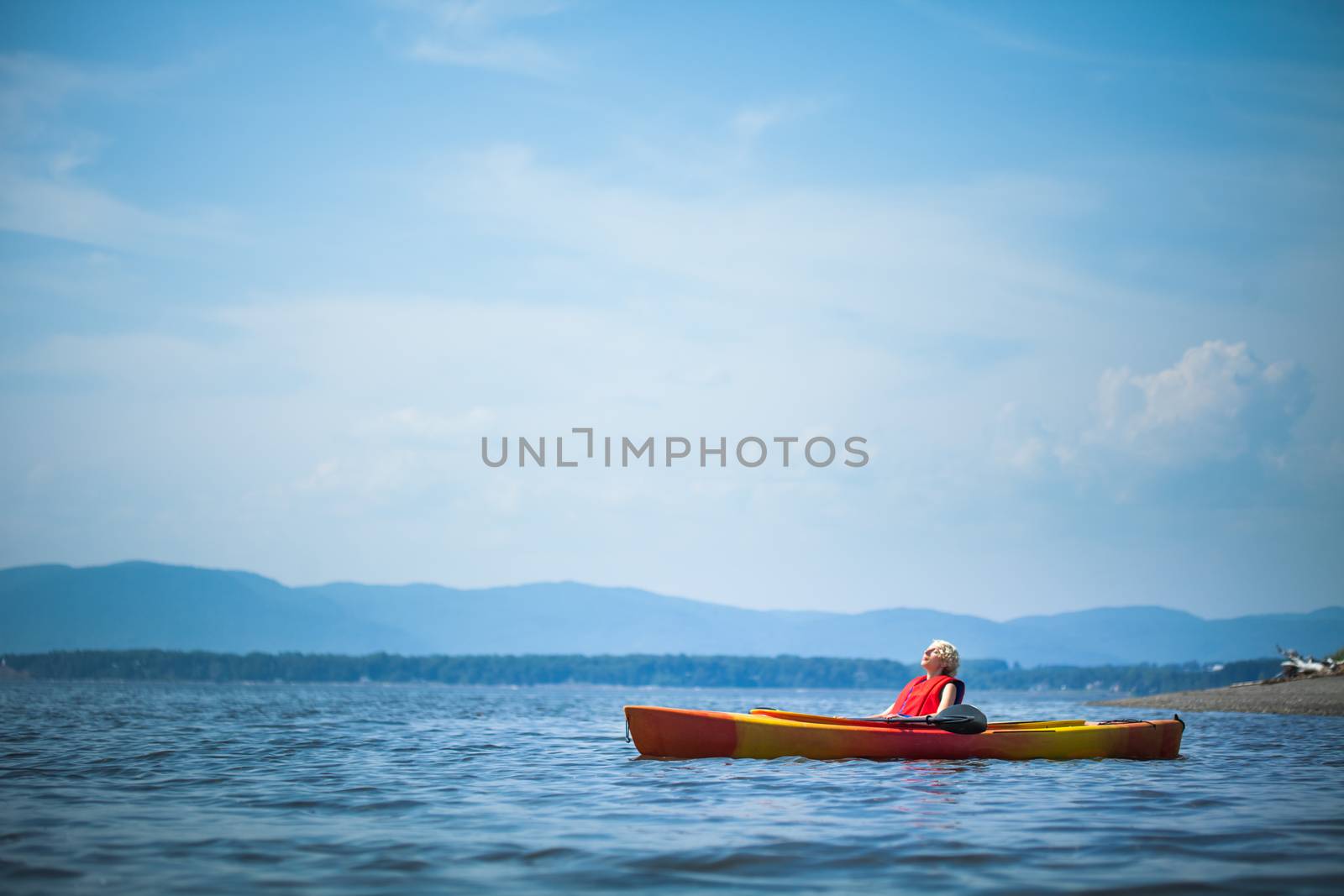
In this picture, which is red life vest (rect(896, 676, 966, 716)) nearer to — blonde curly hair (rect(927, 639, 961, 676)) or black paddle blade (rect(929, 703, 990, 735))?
blonde curly hair (rect(927, 639, 961, 676))

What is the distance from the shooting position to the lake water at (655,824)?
375 inches

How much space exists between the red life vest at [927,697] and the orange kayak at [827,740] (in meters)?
0.68

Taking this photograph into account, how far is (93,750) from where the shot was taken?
23.4 m

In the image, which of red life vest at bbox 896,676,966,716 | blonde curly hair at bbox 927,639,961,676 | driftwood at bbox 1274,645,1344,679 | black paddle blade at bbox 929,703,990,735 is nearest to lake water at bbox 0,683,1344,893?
black paddle blade at bbox 929,703,990,735

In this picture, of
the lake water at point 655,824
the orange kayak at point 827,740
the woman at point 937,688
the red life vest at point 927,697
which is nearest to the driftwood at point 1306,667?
the lake water at point 655,824

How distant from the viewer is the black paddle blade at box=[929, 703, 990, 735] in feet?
61.5

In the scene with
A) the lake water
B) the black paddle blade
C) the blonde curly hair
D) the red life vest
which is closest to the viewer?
the lake water

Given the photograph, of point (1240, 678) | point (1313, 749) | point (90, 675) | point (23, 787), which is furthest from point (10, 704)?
point (90, 675)

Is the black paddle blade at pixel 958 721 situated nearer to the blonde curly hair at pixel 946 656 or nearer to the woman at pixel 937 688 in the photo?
the woman at pixel 937 688

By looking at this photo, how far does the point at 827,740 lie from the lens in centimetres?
1889

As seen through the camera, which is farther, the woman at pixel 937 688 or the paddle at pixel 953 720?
the woman at pixel 937 688

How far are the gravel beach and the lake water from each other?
2168 cm

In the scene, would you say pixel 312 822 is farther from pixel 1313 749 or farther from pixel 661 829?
pixel 1313 749

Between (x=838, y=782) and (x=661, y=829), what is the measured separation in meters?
4.96
